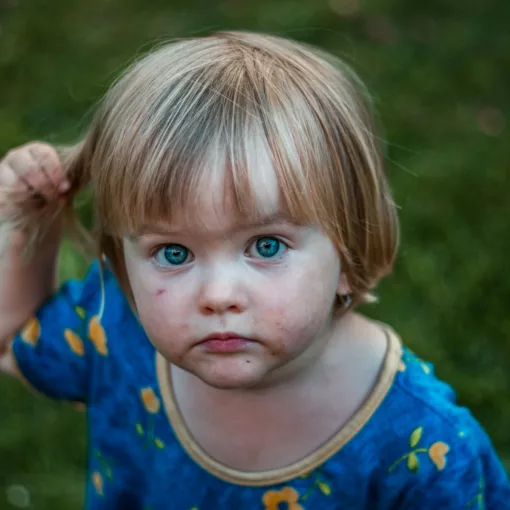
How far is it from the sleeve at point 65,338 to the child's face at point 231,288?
46 cm

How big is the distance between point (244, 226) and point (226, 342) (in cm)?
18

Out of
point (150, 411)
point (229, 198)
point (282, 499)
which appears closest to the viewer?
point (229, 198)

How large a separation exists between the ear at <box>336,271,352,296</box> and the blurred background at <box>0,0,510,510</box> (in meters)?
0.73

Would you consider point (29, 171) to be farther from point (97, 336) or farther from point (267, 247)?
point (267, 247)

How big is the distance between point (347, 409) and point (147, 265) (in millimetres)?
461

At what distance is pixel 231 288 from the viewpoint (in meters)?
1.42

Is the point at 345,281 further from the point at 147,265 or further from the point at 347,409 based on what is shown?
the point at 147,265

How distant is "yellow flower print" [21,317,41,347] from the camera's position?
1.97 metres

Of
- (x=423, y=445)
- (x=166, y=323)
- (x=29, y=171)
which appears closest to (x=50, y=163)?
(x=29, y=171)

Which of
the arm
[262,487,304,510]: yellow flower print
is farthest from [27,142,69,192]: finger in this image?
[262,487,304,510]: yellow flower print

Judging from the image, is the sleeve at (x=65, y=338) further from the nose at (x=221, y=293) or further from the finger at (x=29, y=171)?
the nose at (x=221, y=293)

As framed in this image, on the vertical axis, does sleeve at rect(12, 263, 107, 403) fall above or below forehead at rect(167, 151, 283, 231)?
below

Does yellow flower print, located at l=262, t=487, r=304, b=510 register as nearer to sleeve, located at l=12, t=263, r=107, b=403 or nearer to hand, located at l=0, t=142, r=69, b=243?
sleeve, located at l=12, t=263, r=107, b=403

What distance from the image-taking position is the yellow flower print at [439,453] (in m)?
1.65
